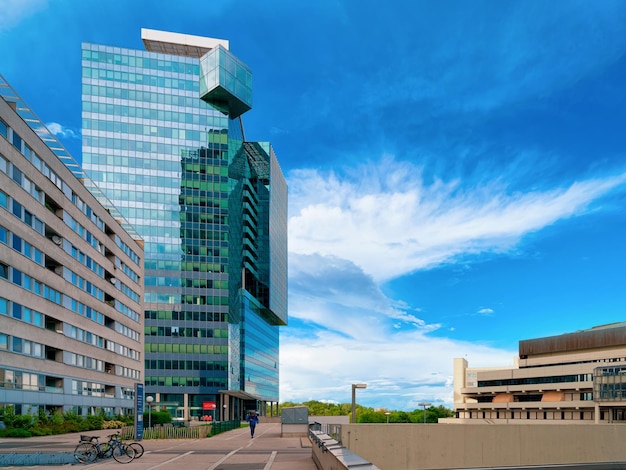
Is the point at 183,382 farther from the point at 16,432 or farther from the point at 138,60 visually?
the point at 16,432

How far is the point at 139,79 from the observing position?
131250 millimetres

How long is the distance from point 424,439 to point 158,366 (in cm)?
10430

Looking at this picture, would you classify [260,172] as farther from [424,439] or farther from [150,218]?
[424,439]

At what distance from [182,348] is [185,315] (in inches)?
284

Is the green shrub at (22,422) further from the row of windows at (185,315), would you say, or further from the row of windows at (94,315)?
the row of windows at (185,315)

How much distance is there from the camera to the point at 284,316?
609ft

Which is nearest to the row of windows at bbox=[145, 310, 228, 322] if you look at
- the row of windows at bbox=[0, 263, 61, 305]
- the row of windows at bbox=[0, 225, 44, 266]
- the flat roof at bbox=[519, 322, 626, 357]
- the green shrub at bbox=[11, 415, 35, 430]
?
the flat roof at bbox=[519, 322, 626, 357]

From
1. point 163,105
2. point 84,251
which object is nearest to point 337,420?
point 84,251

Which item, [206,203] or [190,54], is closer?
[206,203]

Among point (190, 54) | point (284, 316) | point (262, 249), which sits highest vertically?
point (190, 54)

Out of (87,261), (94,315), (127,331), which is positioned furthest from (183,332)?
(87,261)

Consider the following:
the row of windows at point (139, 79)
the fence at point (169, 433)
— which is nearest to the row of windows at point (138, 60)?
the row of windows at point (139, 79)

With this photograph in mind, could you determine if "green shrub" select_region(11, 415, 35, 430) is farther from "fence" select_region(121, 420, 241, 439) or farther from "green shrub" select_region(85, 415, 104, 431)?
"fence" select_region(121, 420, 241, 439)

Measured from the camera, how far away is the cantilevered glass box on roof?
132500mm
